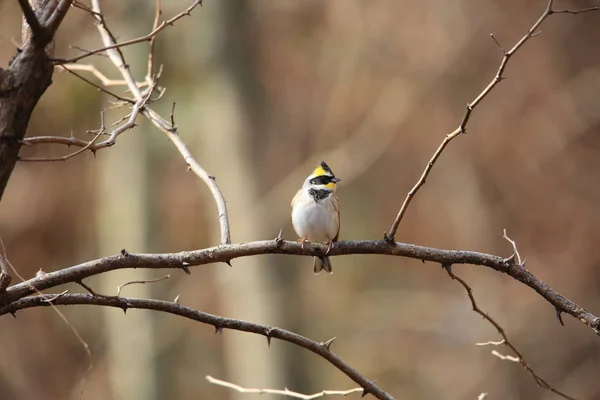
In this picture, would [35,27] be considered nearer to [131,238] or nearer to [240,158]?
[240,158]

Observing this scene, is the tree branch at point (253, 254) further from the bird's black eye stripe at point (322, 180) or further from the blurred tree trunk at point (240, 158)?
the blurred tree trunk at point (240, 158)

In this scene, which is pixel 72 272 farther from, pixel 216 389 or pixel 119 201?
pixel 216 389

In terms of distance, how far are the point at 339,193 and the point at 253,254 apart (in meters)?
12.6

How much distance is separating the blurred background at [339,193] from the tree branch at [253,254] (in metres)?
7.58

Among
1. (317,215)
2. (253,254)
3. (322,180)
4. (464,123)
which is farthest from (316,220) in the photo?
(464,123)

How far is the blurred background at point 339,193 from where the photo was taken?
437 inches

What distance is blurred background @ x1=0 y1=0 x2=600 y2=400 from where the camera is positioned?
1111cm

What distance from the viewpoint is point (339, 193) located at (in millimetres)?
15609

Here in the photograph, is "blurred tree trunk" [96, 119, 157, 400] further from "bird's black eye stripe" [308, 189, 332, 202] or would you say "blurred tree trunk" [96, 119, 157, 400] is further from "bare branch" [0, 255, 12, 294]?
"bare branch" [0, 255, 12, 294]

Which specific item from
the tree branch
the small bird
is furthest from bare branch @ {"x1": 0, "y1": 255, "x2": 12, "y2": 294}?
the small bird

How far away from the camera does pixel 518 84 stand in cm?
1391

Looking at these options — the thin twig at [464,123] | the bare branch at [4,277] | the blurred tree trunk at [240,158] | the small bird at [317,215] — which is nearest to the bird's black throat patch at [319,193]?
→ the small bird at [317,215]

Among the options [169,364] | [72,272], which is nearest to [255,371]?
[169,364]

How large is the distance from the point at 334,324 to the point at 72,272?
13.1m
